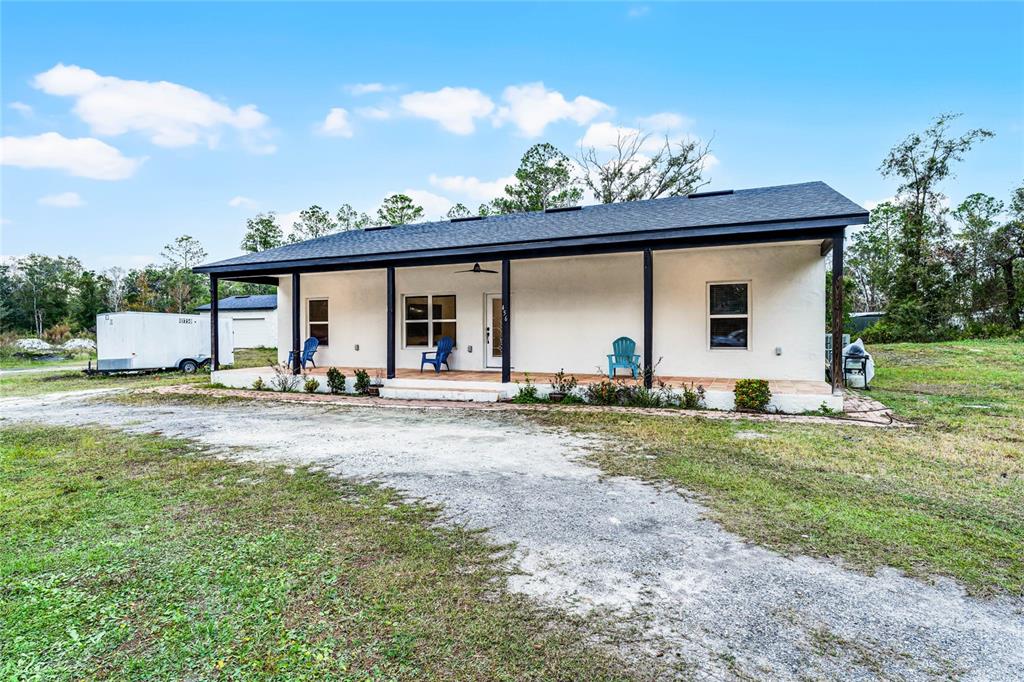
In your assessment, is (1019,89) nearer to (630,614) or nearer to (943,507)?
(943,507)

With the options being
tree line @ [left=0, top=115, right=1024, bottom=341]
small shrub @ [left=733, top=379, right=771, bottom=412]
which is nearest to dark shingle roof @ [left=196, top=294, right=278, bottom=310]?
tree line @ [left=0, top=115, right=1024, bottom=341]

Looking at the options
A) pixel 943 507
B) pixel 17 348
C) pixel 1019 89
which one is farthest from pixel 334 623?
pixel 17 348

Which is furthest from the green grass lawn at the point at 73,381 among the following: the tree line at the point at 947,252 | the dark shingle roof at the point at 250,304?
the tree line at the point at 947,252

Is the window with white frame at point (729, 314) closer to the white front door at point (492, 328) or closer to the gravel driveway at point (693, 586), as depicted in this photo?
the white front door at point (492, 328)

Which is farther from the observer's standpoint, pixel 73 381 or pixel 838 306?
pixel 73 381

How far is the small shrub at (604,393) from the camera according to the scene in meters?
8.14

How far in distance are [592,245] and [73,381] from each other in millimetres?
14012

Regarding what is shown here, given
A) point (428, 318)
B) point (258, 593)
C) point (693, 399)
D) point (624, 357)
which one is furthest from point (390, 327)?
point (258, 593)

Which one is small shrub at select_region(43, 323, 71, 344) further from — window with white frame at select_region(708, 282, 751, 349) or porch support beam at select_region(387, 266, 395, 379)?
window with white frame at select_region(708, 282, 751, 349)

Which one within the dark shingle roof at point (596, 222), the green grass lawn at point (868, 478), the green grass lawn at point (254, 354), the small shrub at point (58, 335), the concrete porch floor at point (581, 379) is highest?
the dark shingle roof at point (596, 222)

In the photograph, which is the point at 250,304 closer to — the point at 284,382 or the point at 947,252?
the point at 284,382

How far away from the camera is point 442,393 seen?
9.26 meters

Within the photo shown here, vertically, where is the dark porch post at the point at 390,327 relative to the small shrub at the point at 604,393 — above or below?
A: above

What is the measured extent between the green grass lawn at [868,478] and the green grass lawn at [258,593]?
177 centimetres
